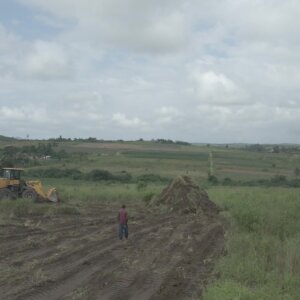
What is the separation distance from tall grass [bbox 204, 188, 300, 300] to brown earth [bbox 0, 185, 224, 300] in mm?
699

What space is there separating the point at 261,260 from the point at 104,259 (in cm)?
448

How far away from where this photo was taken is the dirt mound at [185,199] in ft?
106

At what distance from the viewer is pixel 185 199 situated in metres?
33.2

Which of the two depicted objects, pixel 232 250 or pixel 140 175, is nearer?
pixel 232 250

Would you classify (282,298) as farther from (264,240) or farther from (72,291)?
(264,240)

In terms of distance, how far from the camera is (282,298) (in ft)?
33.3

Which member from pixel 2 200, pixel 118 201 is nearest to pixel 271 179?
pixel 118 201

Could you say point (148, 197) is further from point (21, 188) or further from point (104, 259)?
point (104, 259)

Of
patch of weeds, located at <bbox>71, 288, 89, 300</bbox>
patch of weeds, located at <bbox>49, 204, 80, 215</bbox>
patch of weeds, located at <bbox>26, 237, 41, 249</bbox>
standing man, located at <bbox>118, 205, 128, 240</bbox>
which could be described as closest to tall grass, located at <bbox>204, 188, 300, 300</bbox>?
patch of weeds, located at <bbox>71, 288, 89, 300</bbox>

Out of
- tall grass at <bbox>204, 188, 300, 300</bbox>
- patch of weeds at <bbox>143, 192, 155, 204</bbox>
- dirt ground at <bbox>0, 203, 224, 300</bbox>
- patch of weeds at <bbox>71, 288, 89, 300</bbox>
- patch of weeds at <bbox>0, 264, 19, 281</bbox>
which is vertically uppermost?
tall grass at <bbox>204, 188, 300, 300</bbox>

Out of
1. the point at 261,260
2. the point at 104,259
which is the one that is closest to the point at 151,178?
the point at 104,259

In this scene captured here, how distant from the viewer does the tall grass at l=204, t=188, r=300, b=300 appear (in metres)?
10.6

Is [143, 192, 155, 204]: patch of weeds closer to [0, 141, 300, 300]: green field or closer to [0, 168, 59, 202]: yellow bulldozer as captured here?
[0, 141, 300, 300]: green field

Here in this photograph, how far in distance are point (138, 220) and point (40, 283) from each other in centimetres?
1537
